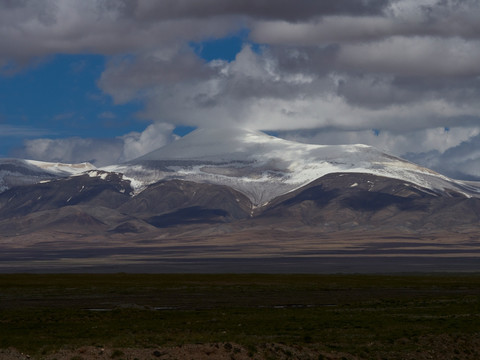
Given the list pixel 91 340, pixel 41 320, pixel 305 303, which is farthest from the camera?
pixel 305 303

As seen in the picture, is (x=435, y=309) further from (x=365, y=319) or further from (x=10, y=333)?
(x=10, y=333)

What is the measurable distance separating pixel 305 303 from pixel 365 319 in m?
16.9

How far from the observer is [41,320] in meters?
53.7

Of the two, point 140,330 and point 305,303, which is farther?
point 305,303

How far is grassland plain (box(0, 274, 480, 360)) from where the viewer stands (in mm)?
37219

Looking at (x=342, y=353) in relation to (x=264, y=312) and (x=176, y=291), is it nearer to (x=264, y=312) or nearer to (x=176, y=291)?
(x=264, y=312)

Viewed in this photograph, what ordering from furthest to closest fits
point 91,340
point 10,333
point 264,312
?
point 264,312 → point 10,333 → point 91,340

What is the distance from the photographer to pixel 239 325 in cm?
5069

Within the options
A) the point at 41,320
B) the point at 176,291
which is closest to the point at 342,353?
the point at 41,320

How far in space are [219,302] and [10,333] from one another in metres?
27.2

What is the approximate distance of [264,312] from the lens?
6016cm

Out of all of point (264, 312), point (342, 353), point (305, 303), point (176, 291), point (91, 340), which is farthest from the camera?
point (176, 291)

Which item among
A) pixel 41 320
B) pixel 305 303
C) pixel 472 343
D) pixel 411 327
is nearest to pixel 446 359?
pixel 472 343

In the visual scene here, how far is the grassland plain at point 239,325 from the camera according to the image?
37.2m
